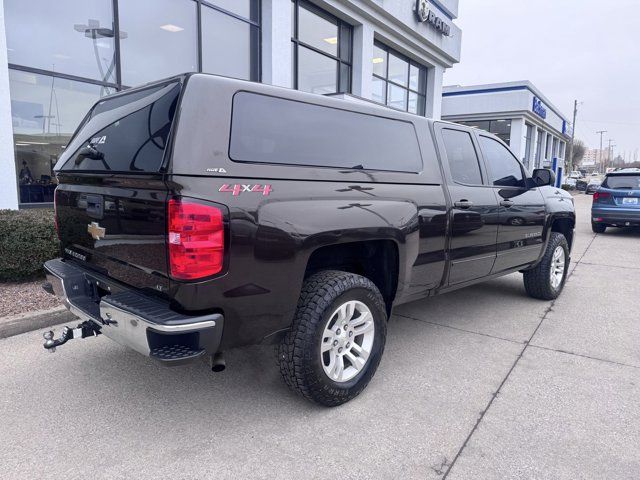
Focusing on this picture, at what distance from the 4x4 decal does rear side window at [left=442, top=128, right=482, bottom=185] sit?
201 cm

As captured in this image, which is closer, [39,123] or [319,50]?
[39,123]

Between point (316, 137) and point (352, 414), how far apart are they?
1.76 metres

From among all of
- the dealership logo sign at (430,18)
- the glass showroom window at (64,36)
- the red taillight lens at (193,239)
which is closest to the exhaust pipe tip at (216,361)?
the red taillight lens at (193,239)

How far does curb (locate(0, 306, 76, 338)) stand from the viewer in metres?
4.09

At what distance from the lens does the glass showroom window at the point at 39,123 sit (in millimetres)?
6852

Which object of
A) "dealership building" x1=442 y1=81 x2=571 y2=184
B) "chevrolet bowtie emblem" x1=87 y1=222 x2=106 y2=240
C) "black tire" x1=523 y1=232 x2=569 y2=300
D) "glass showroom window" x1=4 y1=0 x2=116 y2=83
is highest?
"dealership building" x1=442 y1=81 x2=571 y2=184

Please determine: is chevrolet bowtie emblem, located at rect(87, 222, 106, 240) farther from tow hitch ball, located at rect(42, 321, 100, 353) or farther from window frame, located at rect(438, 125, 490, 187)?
window frame, located at rect(438, 125, 490, 187)

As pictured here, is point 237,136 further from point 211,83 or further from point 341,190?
point 341,190

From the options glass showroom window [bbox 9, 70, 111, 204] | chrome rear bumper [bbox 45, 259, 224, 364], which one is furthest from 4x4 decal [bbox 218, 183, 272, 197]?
glass showroom window [bbox 9, 70, 111, 204]

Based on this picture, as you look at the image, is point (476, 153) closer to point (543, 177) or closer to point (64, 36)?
point (543, 177)

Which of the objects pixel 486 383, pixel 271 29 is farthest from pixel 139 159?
pixel 271 29

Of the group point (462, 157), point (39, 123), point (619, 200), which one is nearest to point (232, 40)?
point (39, 123)

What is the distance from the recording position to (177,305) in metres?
2.36

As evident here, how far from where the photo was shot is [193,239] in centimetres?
226
